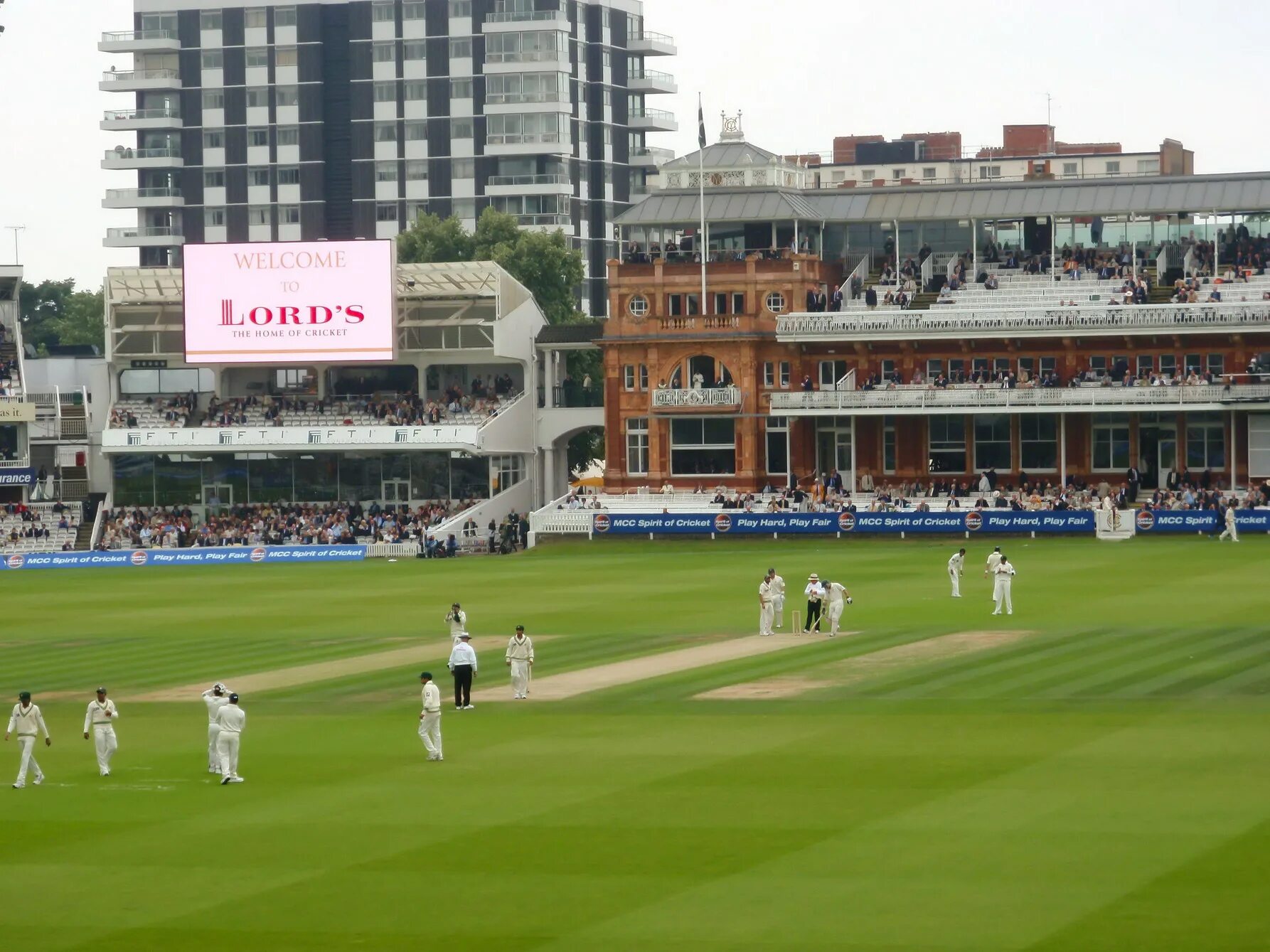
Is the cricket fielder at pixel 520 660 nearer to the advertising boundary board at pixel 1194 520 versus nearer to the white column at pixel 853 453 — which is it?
the advertising boundary board at pixel 1194 520

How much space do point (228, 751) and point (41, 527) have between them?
6583 cm

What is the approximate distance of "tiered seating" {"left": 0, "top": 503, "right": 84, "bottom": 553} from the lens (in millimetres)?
89812

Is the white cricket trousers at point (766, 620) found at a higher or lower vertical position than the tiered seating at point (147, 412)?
lower

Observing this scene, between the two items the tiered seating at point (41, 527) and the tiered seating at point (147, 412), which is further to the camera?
the tiered seating at point (147, 412)

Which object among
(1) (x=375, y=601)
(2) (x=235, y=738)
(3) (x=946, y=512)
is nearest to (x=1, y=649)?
(1) (x=375, y=601)

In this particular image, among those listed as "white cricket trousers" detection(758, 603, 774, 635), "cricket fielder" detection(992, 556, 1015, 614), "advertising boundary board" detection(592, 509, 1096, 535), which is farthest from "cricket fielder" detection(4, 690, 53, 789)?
"advertising boundary board" detection(592, 509, 1096, 535)

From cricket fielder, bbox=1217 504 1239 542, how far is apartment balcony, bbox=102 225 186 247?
87.7m

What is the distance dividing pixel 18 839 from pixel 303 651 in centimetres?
2135

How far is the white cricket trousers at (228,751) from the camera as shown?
28.8 metres

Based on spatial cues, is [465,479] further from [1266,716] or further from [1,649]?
[1266,716]

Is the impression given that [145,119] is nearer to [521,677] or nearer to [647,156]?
[647,156]

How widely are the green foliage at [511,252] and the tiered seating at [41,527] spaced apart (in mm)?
26318

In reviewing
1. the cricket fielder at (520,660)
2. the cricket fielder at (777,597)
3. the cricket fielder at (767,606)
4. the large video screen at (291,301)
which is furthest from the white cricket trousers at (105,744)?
the large video screen at (291,301)

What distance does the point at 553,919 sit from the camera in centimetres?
2038
